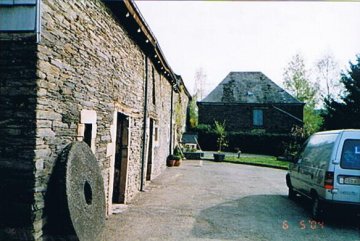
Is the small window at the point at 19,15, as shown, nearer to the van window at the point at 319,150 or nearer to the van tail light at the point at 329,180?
the van tail light at the point at 329,180

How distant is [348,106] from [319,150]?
1748cm

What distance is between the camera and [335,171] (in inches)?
227

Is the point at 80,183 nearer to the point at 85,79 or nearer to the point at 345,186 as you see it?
the point at 85,79

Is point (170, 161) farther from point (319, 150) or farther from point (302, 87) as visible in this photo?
point (302, 87)

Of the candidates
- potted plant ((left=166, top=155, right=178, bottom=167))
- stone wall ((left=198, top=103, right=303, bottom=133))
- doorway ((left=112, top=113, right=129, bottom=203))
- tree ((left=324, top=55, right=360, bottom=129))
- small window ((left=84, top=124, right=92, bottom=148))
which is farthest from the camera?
stone wall ((left=198, top=103, right=303, bottom=133))

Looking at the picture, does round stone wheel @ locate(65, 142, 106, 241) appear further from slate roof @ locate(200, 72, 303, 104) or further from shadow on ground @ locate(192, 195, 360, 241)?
slate roof @ locate(200, 72, 303, 104)

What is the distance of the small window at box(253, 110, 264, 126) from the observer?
3048 centimetres

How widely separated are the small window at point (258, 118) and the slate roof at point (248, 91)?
110cm

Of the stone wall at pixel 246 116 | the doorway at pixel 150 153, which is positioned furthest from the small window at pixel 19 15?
the stone wall at pixel 246 116

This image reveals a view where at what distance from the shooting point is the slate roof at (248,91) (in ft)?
100

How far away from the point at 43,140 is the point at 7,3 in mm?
1652

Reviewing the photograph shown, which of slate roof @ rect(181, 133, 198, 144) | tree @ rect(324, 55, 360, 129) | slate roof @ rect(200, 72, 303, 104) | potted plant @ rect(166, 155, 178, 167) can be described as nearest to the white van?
potted plant @ rect(166, 155, 178, 167)

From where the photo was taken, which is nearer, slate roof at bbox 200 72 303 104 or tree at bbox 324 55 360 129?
tree at bbox 324 55 360 129

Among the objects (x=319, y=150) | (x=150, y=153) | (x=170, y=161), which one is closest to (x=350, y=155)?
(x=319, y=150)
